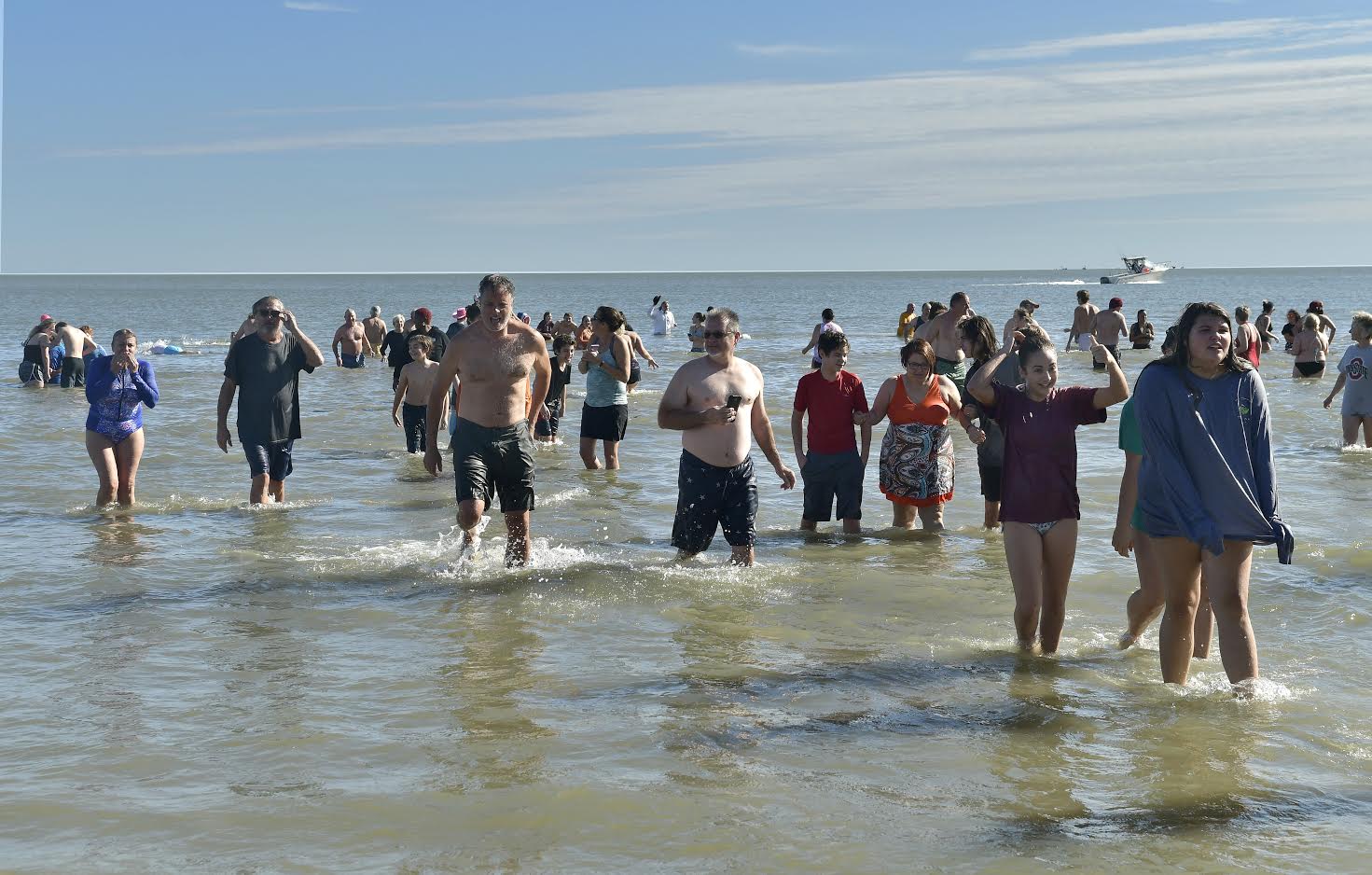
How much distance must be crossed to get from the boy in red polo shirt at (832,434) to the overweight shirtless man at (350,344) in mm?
21611

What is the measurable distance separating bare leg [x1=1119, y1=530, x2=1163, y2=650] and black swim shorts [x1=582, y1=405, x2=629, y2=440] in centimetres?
671

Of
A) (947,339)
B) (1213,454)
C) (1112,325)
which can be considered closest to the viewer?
(1213,454)

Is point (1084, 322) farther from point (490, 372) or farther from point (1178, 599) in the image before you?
point (1178, 599)

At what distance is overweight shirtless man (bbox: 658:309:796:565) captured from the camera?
24.7ft

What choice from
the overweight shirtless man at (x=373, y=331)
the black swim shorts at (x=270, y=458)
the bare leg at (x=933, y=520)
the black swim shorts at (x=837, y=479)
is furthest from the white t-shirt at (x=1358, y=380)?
the overweight shirtless man at (x=373, y=331)

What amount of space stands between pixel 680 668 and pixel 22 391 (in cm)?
2164

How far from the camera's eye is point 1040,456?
5.87m

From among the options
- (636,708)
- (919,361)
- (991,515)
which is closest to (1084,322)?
(991,515)

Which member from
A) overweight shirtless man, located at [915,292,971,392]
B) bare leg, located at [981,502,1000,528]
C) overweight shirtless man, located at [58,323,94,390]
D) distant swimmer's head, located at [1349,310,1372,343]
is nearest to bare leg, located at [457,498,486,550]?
bare leg, located at [981,502,1000,528]

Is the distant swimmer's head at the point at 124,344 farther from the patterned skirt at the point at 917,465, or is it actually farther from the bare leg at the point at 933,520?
A: the bare leg at the point at 933,520

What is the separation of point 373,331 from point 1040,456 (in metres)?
28.0

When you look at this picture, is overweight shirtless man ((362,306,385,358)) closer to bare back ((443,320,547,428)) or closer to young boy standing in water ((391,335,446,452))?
young boy standing in water ((391,335,446,452))

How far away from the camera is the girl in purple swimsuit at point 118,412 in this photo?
1029cm

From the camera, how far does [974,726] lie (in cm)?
541
